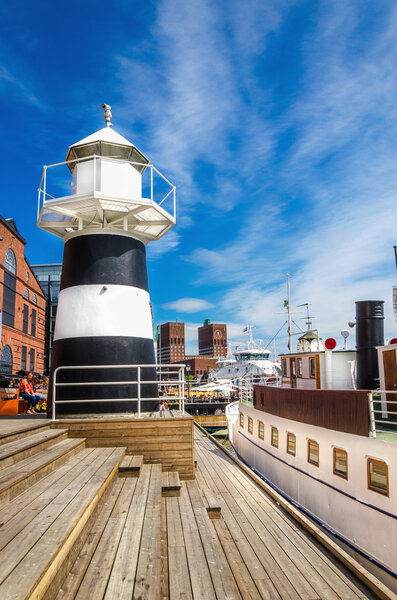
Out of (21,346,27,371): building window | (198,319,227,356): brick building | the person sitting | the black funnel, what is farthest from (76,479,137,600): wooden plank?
(198,319,227,356): brick building

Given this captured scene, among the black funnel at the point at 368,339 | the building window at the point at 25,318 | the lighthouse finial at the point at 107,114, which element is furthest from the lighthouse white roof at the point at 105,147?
the building window at the point at 25,318

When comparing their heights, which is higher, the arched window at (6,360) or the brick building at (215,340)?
the brick building at (215,340)

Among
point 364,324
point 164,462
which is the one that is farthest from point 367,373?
point 164,462

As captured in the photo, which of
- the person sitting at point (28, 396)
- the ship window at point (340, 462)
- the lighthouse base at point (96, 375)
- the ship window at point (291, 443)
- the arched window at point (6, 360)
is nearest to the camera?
the ship window at point (340, 462)

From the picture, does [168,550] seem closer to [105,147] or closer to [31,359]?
[105,147]

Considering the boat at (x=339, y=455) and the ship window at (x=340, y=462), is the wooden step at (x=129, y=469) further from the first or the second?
the ship window at (x=340, y=462)

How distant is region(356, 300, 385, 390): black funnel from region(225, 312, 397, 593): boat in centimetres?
88

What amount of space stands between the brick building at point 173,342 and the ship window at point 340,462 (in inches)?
7044

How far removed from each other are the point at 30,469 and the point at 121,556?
2000 mm

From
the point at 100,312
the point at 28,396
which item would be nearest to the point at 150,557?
the point at 100,312

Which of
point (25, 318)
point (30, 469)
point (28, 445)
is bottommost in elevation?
point (30, 469)

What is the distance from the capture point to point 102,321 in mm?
9828

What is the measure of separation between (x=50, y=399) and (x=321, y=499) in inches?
276

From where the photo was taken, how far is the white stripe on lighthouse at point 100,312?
984cm
